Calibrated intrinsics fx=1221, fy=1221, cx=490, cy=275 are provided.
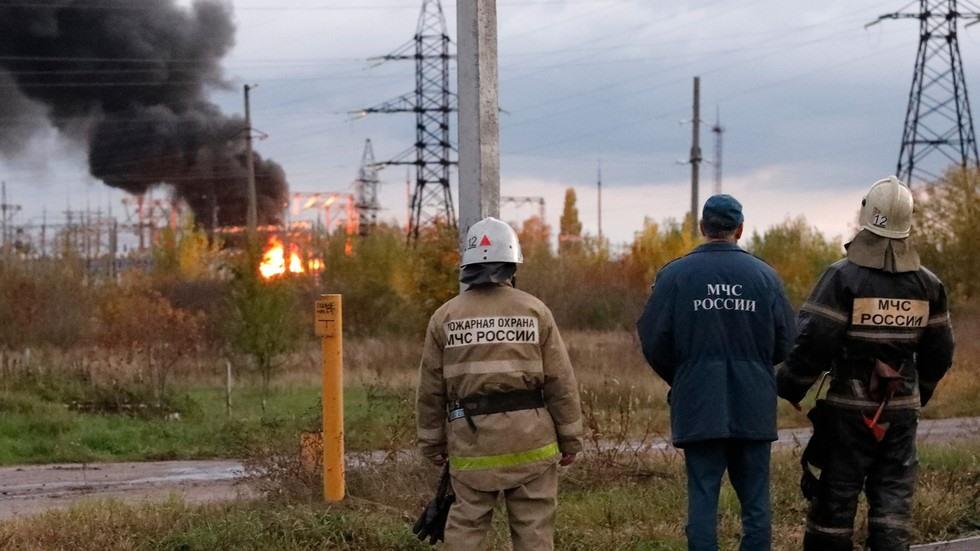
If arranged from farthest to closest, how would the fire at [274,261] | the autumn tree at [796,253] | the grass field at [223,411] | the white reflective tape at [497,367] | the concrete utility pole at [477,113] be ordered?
the autumn tree at [796,253] → the fire at [274,261] → the grass field at [223,411] → the concrete utility pole at [477,113] → the white reflective tape at [497,367]

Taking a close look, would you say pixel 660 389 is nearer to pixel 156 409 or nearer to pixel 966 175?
pixel 156 409

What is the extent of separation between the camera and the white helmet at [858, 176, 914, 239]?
5.99 metres

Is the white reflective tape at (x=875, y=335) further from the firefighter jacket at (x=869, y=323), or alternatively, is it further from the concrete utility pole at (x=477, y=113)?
the concrete utility pole at (x=477, y=113)

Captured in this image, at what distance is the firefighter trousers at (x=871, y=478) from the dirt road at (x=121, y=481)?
4.06 m

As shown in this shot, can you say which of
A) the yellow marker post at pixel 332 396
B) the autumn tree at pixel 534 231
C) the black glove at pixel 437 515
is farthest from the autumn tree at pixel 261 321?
the autumn tree at pixel 534 231

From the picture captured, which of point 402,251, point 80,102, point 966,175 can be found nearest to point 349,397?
point 402,251

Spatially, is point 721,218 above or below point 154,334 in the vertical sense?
above

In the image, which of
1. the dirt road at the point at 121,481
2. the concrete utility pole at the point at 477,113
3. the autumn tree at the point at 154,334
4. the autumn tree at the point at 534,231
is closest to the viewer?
the concrete utility pole at the point at 477,113

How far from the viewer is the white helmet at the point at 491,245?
561 centimetres

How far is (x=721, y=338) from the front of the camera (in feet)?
19.3

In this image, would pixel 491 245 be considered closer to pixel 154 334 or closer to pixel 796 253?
→ pixel 154 334

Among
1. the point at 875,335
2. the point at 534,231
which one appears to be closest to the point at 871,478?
the point at 875,335

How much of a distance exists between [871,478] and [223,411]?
45.2ft

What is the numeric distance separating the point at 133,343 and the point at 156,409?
510cm
